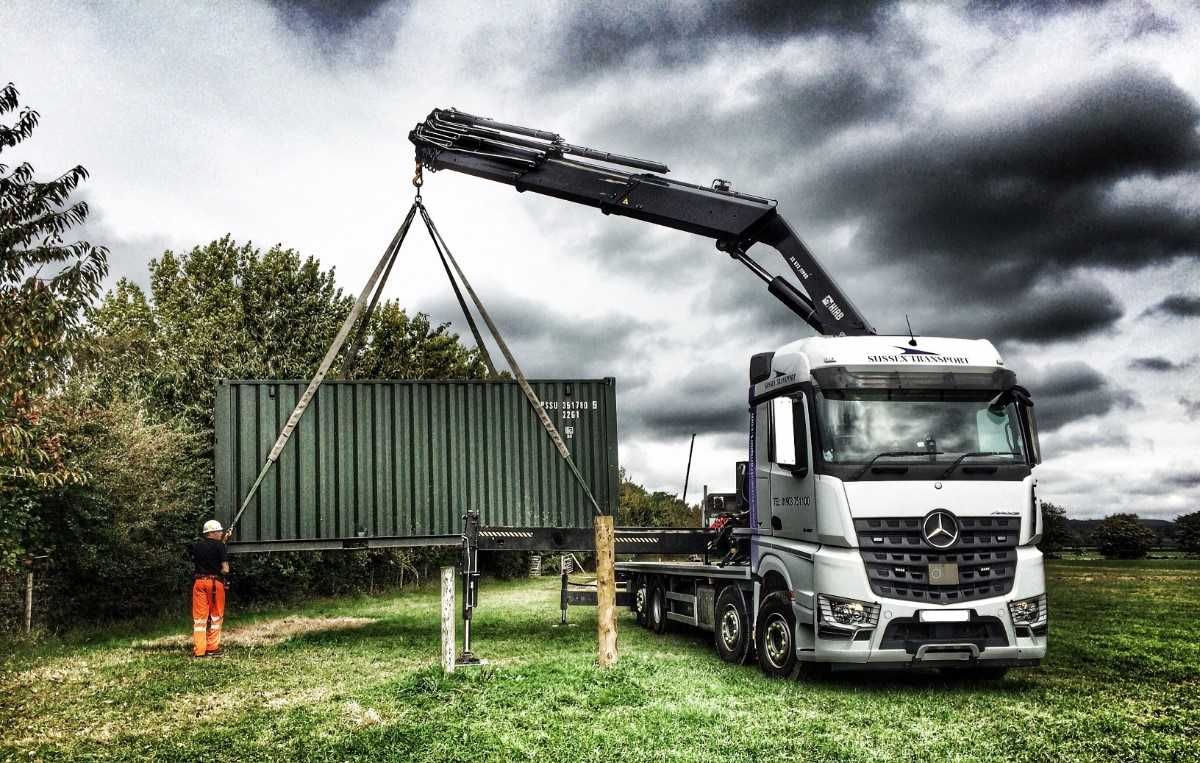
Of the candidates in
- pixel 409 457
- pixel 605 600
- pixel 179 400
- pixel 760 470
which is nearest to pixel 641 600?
pixel 409 457

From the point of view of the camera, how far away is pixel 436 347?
122 ft

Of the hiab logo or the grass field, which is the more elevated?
the hiab logo

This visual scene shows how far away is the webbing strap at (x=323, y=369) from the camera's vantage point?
12734mm

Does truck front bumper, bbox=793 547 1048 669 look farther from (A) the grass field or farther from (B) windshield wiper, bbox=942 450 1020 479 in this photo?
(B) windshield wiper, bbox=942 450 1020 479

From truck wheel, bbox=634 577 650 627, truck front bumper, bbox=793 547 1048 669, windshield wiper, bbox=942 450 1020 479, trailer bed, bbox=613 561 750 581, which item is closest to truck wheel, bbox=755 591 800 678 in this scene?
truck front bumper, bbox=793 547 1048 669

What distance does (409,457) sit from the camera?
14.4m

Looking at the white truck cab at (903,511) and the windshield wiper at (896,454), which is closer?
the white truck cab at (903,511)

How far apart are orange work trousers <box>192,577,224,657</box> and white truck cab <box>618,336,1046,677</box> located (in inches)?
311

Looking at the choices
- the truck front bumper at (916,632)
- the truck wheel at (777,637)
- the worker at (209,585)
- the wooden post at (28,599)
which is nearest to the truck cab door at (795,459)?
the truck front bumper at (916,632)

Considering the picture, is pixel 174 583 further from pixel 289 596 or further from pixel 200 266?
pixel 200 266

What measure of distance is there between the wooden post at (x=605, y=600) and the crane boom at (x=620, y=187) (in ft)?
14.2

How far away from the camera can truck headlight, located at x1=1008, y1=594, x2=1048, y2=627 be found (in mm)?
9398

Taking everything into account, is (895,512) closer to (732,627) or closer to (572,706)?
(732,627)

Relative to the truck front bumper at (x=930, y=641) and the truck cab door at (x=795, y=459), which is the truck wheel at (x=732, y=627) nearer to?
the truck cab door at (x=795, y=459)
